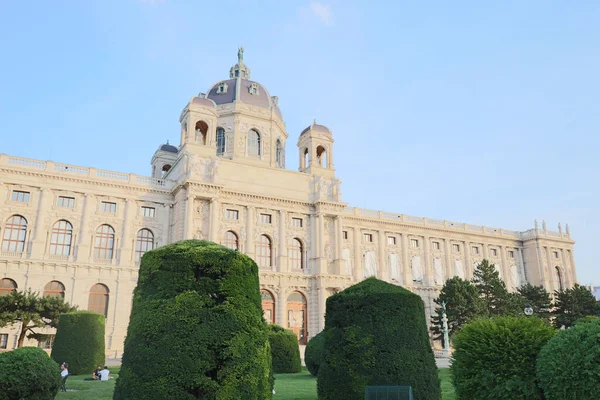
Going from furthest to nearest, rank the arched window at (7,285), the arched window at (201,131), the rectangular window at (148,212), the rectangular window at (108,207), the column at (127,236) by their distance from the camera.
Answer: the arched window at (201,131)
the rectangular window at (148,212)
the rectangular window at (108,207)
the column at (127,236)
the arched window at (7,285)

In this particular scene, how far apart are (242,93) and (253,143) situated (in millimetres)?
5894

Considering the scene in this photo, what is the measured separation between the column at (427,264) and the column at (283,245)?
56.9ft

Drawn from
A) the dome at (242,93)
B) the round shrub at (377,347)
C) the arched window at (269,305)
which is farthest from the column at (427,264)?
the round shrub at (377,347)

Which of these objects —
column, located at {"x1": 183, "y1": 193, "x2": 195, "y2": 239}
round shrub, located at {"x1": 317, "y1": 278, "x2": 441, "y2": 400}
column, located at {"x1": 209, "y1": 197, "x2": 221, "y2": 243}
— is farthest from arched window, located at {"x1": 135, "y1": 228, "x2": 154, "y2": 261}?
round shrub, located at {"x1": 317, "y1": 278, "x2": 441, "y2": 400}

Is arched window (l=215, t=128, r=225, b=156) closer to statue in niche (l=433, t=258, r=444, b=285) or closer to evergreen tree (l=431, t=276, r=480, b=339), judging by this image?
evergreen tree (l=431, t=276, r=480, b=339)

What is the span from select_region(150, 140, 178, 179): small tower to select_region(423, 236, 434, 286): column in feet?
96.4

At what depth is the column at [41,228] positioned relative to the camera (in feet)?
121

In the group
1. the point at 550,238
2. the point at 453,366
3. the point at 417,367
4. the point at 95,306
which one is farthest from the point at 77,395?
the point at 550,238

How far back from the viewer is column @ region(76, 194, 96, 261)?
126 feet

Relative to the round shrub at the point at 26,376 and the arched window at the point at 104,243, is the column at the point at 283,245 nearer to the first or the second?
the arched window at the point at 104,243

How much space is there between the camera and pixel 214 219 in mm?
40906

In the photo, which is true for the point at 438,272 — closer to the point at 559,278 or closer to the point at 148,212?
the point at 559,278

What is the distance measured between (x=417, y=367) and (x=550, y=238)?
55.9m

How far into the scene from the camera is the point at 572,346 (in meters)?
8.35
